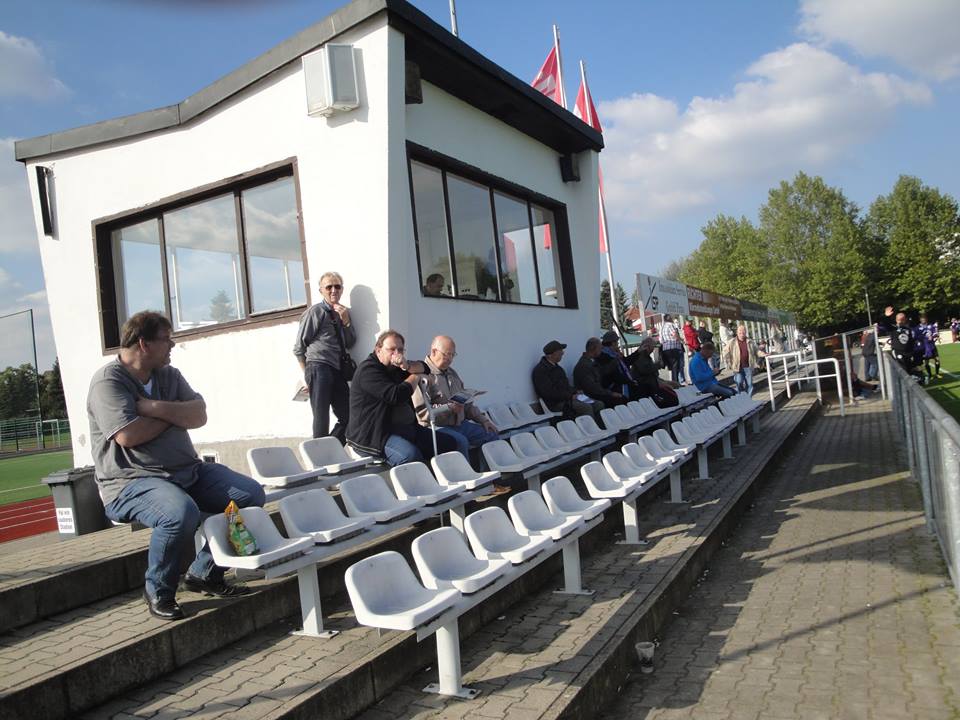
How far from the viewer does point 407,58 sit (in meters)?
6.92

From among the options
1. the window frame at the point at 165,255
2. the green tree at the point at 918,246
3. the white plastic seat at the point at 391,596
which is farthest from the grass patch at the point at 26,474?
the green tree at the point at 918,246

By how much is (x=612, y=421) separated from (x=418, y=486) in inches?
153

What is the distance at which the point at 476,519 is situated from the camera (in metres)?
3.88

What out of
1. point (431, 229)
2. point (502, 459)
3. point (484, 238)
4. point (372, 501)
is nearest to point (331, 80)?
point (431, 229)

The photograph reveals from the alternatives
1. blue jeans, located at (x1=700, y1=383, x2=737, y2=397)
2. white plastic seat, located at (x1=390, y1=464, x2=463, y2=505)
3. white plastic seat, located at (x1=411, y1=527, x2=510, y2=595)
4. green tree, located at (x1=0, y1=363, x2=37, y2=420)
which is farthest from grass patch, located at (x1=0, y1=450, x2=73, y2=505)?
blue jeans, located at (x1=700, y1=383, x2=737, y2=397)

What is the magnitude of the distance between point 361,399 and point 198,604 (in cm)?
213

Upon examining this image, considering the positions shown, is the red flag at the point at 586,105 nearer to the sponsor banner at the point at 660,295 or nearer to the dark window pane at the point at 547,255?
the sponsor banner at the point at 660,295

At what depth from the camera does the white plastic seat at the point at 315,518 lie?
3.70m

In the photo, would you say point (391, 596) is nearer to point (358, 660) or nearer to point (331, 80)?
point (358, 660)

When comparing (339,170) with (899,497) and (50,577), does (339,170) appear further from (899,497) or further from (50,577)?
(899,497)

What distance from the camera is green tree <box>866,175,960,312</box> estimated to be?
176 feet

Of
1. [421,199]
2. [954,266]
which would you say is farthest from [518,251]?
[954,266]

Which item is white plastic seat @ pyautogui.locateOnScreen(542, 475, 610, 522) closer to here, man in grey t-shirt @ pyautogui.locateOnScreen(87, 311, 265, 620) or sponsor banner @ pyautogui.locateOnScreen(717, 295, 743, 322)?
man in grey t-shirt @ pyautogui.locateOnScreen(87, 311, 265, 620)

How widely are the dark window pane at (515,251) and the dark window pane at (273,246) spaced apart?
2.90m
